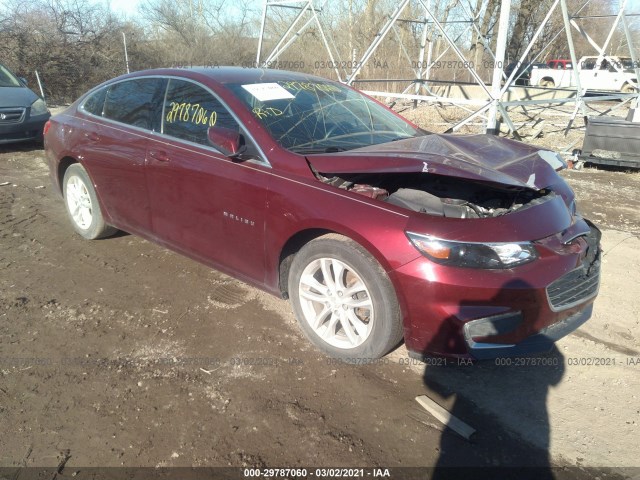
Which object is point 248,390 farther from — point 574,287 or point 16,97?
point 16,97

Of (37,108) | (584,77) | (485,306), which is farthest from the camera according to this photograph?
(584,77)

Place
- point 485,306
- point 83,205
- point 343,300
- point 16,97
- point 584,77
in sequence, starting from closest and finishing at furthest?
point 485,306 < point 343,300 < point 83,205 < point 16,97 < point 584,77

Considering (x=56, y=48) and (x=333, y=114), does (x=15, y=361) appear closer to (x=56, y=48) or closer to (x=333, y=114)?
(x=333, y=114)

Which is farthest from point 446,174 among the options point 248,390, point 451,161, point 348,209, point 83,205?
point 83,205

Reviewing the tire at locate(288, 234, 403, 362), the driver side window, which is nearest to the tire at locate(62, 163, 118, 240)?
the driver side window

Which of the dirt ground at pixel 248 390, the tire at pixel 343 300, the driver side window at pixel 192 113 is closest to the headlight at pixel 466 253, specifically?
the tire at pixel 343 300

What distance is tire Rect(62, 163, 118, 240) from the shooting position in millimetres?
4639

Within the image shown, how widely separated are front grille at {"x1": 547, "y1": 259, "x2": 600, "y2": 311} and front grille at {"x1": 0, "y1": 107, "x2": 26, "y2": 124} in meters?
9.28

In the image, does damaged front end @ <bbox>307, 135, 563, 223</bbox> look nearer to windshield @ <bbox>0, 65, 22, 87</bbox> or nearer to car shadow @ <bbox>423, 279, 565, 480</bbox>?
car shadow @ <bbox>423, 279, 565, 480</bbox>

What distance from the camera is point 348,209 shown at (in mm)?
2852

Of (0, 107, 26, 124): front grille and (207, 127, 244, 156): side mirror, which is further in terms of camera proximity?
(0, 107, 26, 124): front grille

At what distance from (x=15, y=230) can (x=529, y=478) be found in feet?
17.0

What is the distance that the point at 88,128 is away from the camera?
4492 mm

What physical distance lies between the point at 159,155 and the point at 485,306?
258 centimetres
